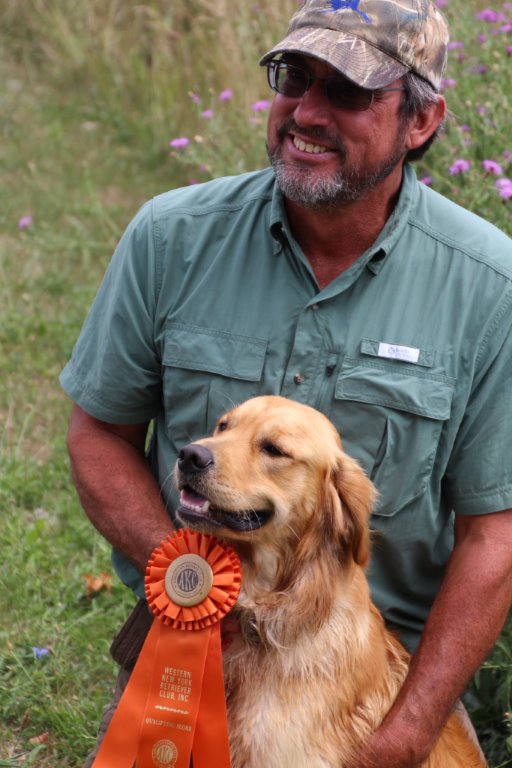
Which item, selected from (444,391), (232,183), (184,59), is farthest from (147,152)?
(444,391)

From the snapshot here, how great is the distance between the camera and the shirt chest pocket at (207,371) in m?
3.26

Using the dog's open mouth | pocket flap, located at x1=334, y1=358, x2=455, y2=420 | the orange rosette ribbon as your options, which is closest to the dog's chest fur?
the orange rosette ribbon

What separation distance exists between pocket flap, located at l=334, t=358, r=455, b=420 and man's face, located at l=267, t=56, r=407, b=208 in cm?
49

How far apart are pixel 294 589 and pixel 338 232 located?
1045 millimetres

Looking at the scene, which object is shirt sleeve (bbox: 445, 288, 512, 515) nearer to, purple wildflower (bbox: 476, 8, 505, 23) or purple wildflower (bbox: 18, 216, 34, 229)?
purple wildflower (bbox: 476, 8, 505, 23)

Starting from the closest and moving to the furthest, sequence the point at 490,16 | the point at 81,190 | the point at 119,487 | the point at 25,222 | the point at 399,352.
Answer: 1. the point at 399,352
2. the point at 119,487
3. the point at 490,16
4. the point at 25,222
5. the point at 81,190

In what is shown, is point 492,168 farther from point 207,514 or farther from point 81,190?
point 81,190

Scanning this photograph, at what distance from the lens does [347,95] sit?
314 cm

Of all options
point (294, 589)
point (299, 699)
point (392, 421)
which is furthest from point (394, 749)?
point (392, 421)

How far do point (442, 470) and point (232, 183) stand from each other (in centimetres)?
111

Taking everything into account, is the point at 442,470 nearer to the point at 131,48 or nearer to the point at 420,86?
the point at 420,86

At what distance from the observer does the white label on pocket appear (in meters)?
3.18

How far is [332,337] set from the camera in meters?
3.20

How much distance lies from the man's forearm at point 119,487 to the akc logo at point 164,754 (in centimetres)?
53
